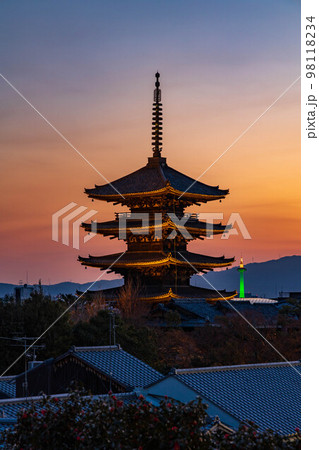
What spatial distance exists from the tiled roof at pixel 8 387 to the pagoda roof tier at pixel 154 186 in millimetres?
28290

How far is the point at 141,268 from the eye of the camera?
55.6 metres

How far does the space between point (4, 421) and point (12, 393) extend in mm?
10454

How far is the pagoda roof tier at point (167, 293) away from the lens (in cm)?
5291

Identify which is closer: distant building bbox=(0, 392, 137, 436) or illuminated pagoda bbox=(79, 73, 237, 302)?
distant building bbox=(0, 392, 137, 436)

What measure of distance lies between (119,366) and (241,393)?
14.3 ft

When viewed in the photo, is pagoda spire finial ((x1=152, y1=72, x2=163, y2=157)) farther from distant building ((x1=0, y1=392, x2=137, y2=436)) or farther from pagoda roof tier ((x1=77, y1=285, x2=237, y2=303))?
distant building ((x1=0, y1=392, x2=137, y2=436))

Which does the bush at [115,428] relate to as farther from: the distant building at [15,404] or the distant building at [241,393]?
the distant building at [241,393]

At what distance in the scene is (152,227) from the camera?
184 feet

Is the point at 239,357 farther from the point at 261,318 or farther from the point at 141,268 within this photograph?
the point at 141,268

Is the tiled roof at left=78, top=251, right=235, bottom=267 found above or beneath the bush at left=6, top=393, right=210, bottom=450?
above

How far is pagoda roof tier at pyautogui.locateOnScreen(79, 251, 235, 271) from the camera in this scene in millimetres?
54438

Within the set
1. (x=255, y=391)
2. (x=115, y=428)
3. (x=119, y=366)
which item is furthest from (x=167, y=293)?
(x=115, y=428)

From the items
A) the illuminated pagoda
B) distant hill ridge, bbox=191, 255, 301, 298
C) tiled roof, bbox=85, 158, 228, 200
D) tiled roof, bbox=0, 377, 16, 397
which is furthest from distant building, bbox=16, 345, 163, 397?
distant hill ridge, bbox=191, 255, 301, 298

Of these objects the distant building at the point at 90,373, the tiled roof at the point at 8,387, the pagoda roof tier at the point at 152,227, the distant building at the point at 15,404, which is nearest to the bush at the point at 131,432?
the distant building at the point at 15,404
